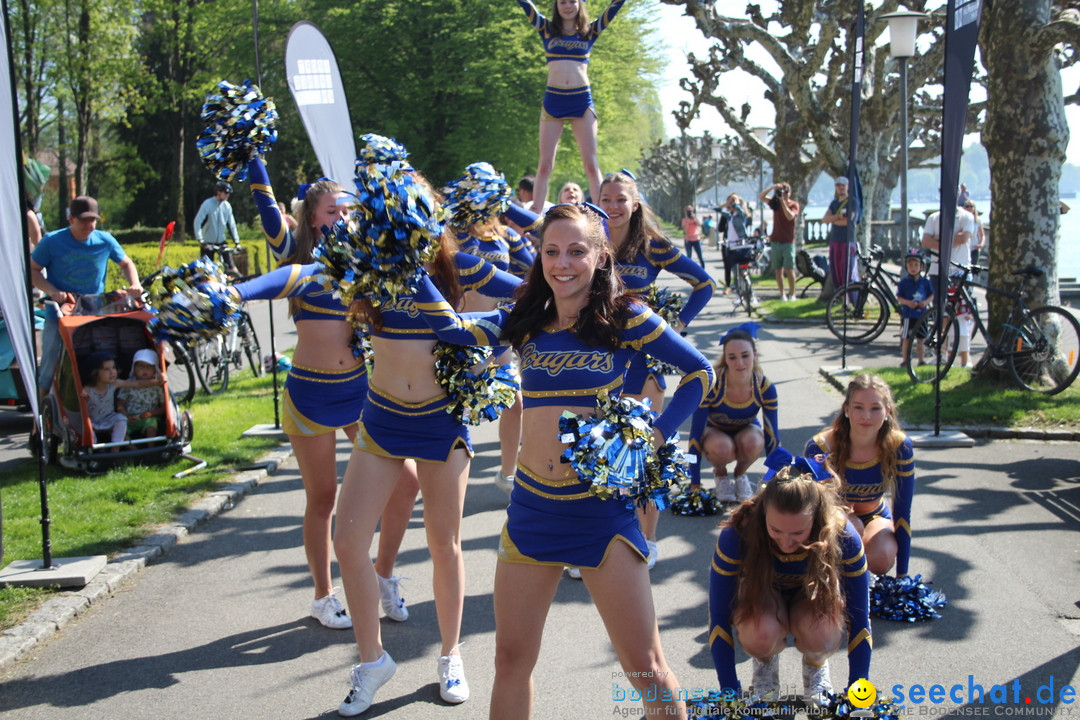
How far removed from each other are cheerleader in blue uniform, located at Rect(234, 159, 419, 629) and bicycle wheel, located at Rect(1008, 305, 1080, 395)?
6784 millimetres

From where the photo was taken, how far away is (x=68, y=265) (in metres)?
7.95

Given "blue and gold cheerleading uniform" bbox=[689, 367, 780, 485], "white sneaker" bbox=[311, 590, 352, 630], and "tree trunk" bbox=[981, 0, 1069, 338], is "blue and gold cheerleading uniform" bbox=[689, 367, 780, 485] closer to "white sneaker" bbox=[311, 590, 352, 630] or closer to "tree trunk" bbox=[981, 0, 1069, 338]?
"white sneaker" bbox=[311, 590, 352, 630]

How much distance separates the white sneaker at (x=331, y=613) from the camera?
179 inches

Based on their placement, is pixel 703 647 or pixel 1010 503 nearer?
→ pixel 703 647

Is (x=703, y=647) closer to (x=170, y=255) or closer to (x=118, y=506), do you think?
(x=118, y=506)

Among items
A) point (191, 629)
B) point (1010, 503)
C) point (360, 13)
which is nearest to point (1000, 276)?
point (1010, 503)

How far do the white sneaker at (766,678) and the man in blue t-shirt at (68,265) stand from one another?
6168 millimetres

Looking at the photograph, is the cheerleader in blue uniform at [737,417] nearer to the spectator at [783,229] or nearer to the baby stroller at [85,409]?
the baby stroller at [85,409]

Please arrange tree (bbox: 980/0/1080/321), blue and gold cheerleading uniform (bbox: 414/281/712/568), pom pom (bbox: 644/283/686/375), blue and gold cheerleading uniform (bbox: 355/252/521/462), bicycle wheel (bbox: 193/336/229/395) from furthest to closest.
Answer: bicycle wheel (bbox: 193/336/229/395)
tree (bbox: 980/0/1080/321)
pom pom (bbox: 644/283/686/375)
blue and gold cheerleading uniform (bbox: 355/252/521/462)
blue and gold cheerleading uniform (bbox: 414/281/712/568)

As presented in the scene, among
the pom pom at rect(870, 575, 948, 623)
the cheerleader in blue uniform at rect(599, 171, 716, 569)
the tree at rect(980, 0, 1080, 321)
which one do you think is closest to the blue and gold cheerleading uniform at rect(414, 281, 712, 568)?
the cheerleader in blue uniform at rect(599, 171, 716, 569)

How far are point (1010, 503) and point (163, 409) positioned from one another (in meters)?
6.31

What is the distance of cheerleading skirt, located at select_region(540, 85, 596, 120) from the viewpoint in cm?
698

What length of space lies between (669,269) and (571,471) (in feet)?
7.44

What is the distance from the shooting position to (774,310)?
53.4ft
